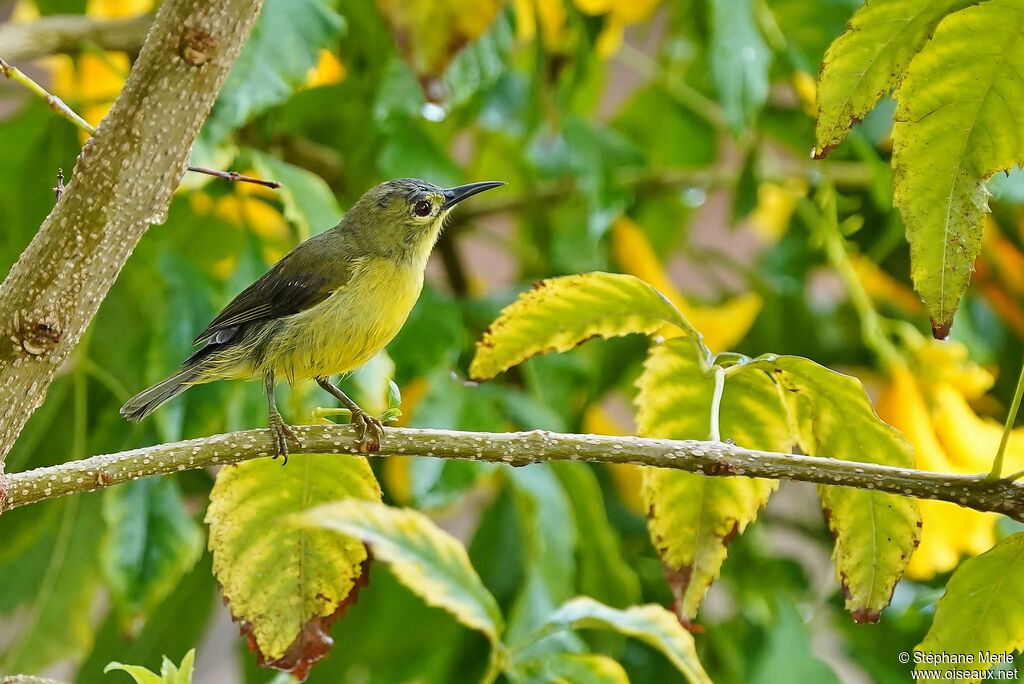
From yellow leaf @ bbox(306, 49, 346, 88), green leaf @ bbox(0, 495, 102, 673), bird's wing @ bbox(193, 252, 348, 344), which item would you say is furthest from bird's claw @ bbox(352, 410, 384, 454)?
yellow leaf @ bbox(306, 49, 346, 88)

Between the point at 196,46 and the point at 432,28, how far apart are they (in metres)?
0.54

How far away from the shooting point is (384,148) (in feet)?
4.22

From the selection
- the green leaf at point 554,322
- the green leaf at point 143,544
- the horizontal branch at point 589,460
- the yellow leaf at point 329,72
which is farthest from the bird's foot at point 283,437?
the yellow leaf at point 329,72

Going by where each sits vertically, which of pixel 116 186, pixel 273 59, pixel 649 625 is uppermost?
pixel 116 186

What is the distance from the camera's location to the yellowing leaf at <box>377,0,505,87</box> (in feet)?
3.60

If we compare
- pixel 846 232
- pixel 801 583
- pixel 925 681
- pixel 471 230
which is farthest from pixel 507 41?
pixel 801 583

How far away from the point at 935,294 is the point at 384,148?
803mm

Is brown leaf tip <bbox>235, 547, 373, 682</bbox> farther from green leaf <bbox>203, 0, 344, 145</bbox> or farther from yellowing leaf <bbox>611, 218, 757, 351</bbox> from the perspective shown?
yellowing leaf <bbox>611, 218, 757, 351</bbox>

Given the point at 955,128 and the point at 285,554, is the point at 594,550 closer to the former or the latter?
the point at 285,554

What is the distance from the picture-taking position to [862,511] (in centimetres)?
70

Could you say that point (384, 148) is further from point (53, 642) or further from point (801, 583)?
point (801, 583)

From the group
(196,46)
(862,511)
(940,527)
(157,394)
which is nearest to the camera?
(196,46)

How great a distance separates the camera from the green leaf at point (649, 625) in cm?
77

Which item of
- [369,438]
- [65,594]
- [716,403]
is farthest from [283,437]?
[65,594]
